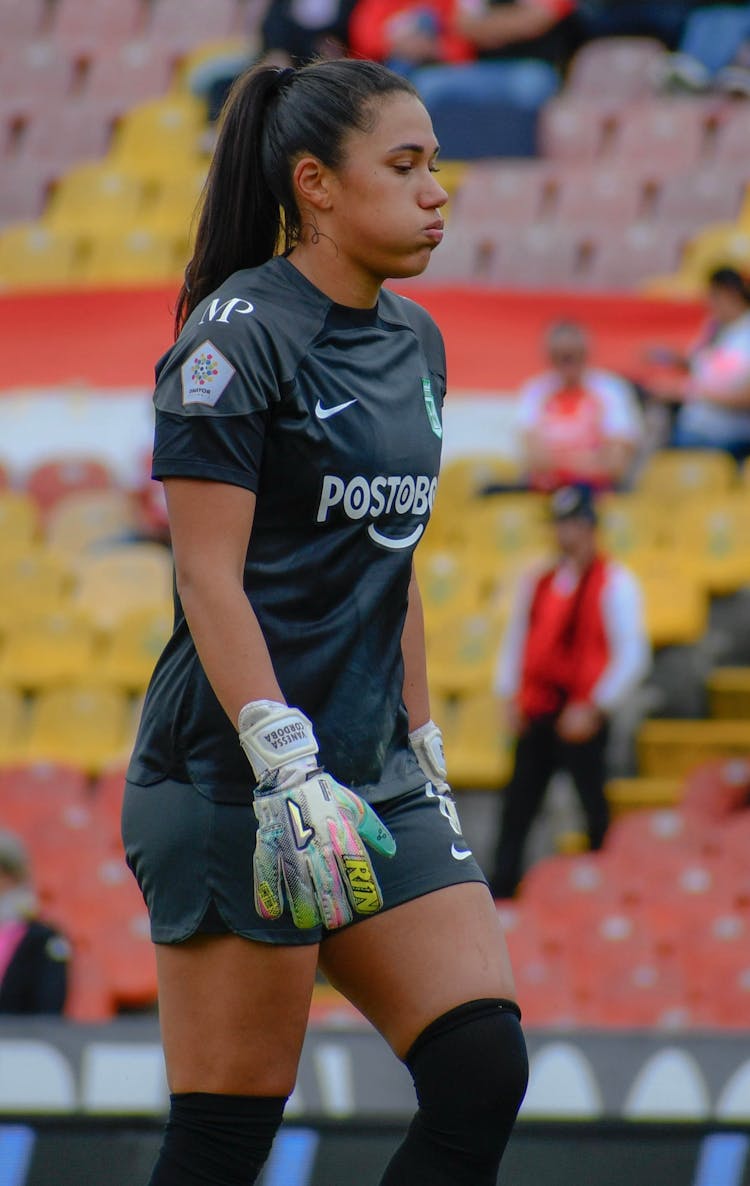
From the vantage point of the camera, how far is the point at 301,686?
245cm

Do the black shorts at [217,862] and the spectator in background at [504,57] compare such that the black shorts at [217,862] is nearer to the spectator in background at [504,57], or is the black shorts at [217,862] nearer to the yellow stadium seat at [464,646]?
the yellow stadium seat at [464,646]

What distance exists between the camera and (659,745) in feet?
25.0

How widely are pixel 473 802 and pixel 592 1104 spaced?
123 inches

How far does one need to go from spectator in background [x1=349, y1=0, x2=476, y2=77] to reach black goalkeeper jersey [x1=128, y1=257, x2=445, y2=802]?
30.9 ft

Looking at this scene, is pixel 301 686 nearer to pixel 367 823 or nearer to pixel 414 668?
pixel 367 823

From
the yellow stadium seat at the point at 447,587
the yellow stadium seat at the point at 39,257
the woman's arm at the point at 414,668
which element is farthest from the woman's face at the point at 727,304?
the woman's arm at the point at 414,668

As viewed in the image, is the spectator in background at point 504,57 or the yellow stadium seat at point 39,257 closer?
the spectator in background at point 504,57

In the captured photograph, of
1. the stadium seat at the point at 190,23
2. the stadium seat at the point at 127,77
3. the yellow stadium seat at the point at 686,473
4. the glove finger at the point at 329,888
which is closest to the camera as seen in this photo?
the glove finger at the point at 329,888

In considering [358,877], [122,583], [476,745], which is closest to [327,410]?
[358,877]

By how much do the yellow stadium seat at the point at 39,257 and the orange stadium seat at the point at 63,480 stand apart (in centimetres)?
180

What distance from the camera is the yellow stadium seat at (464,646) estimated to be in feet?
26.0

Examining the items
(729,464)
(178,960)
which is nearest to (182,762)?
(178,960)

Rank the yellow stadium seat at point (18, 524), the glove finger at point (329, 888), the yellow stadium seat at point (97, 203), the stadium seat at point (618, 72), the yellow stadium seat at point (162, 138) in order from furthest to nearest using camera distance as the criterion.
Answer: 1. the yellow stadium seat at point (162, 138)
2. the yellow stadium seat at point (97, 203)
3. the stadium seat at point (618, 72)
4. the yellow stadium seat at point (18, 524)
5. the glove finger at point (329, 888)

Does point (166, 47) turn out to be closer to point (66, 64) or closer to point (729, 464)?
point (66, 64)
